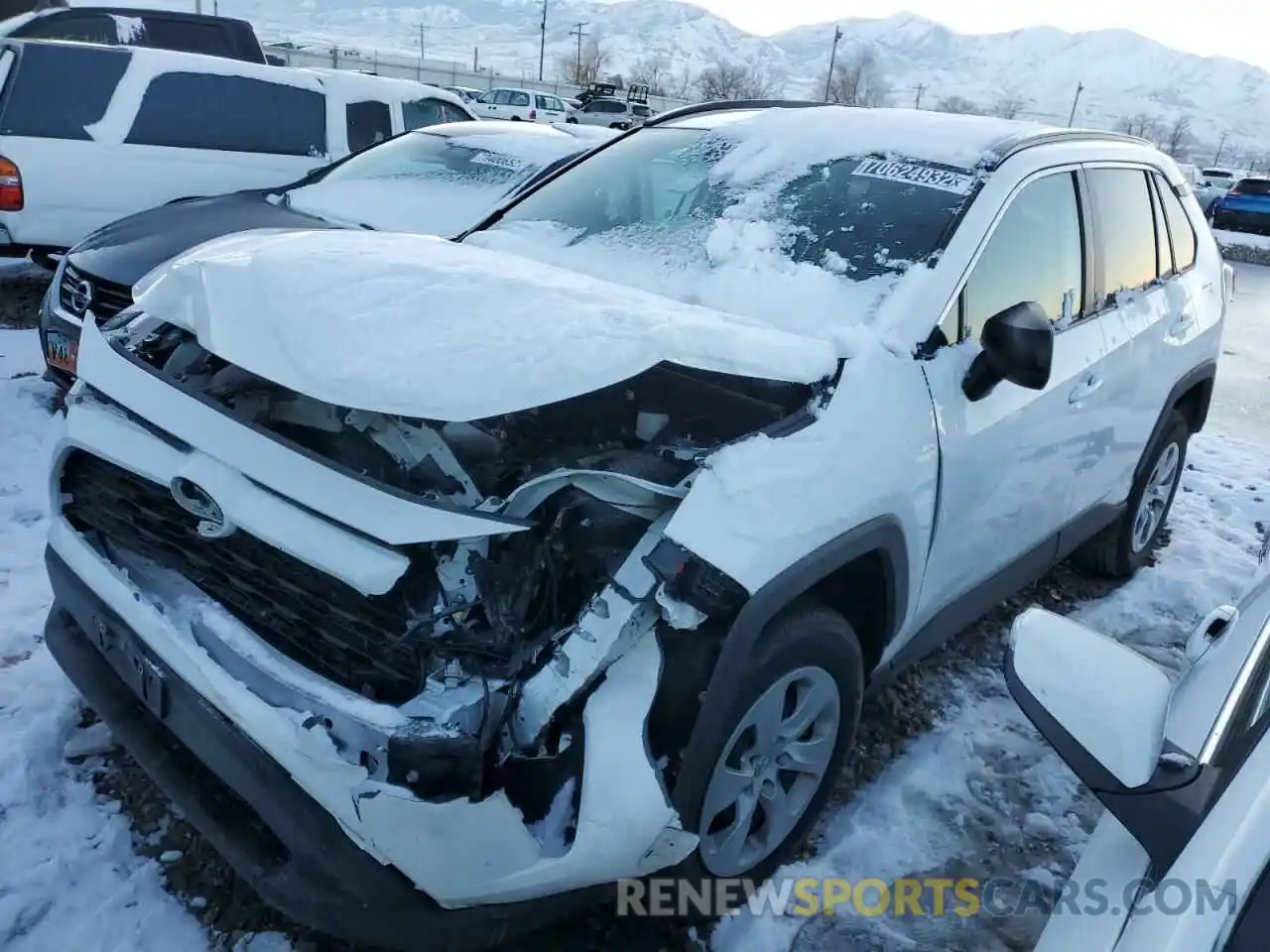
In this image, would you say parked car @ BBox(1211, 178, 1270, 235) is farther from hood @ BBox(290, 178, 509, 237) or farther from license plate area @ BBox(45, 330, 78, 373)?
license plate area @ BBox(45, 330, 78, 373)

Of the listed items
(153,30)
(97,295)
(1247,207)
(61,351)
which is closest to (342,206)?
(97,295)

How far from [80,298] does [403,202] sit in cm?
188

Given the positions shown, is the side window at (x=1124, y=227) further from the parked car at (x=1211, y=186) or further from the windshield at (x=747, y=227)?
the parked car at (x=1211, y=186)

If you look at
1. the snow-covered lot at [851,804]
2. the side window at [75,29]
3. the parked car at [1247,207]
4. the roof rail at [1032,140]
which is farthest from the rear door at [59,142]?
the parked car at [1247,207]

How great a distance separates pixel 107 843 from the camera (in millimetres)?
2449

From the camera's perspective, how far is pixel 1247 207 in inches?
920

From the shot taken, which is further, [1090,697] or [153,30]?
[153,30]

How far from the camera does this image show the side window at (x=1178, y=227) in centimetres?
411

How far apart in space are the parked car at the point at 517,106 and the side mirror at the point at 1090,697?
29039 mm

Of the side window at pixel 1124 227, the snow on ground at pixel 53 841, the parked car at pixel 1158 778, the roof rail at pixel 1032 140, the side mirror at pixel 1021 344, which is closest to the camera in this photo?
the parked car at pixel 1158 778

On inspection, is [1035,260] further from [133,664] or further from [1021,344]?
[133,664]

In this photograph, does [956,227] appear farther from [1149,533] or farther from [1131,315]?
[1149,533]

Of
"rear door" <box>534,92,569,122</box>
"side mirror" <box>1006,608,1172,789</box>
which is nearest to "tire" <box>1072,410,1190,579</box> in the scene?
"side mirror" <box>1006,608,1172,789</box>

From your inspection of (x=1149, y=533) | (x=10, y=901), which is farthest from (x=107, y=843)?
(x=1149, y=533)
